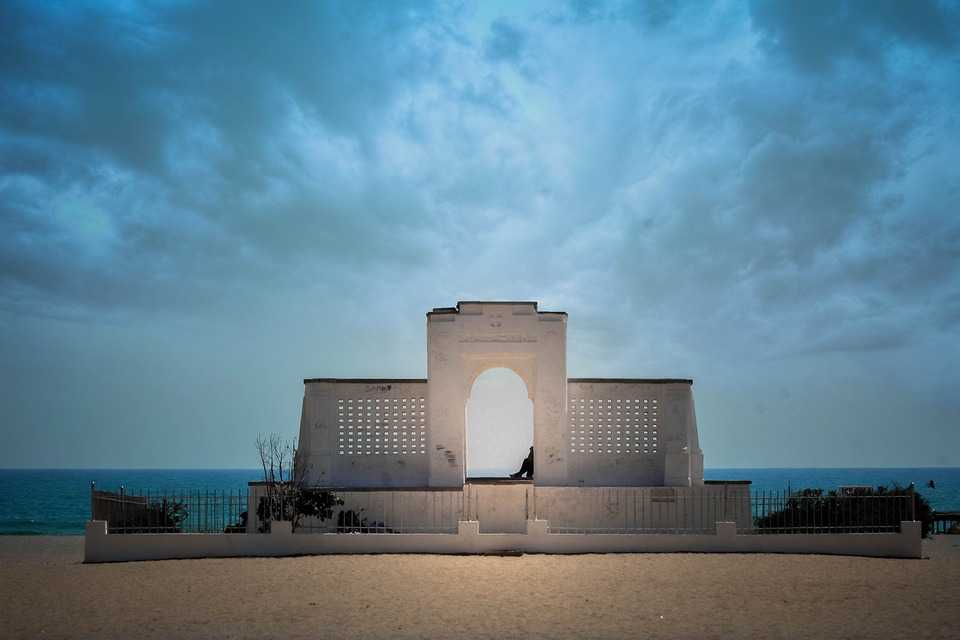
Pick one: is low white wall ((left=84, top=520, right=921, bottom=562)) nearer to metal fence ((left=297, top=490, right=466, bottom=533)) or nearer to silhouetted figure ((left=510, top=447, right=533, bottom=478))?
metal fence ((left=297, top=490, right=466, bottom=533))

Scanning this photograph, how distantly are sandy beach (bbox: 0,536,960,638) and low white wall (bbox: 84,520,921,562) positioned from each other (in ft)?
1.36

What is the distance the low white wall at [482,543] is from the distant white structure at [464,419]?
3445 millimetres

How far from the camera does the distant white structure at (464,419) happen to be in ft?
65.8

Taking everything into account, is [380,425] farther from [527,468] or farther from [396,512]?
[527,468]

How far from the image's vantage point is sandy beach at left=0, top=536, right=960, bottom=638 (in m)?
10.8

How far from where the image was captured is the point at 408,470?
793 inches

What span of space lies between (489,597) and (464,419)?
307 inches

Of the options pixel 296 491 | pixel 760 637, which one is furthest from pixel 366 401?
pixel 760 637

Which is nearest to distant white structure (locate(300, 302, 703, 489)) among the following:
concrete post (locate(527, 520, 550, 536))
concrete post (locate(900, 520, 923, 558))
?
concrete post (locate(527, 520, 550, 536))

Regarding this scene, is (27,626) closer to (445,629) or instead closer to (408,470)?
(445,629)

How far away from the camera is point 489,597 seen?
A: 1250cm

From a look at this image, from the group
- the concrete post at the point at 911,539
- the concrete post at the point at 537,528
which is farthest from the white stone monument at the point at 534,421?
the concrete post at the point at 911,539

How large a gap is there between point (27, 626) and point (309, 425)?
9.28m

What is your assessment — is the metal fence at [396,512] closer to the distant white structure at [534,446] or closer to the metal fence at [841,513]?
the distant white structure at [534,446]
